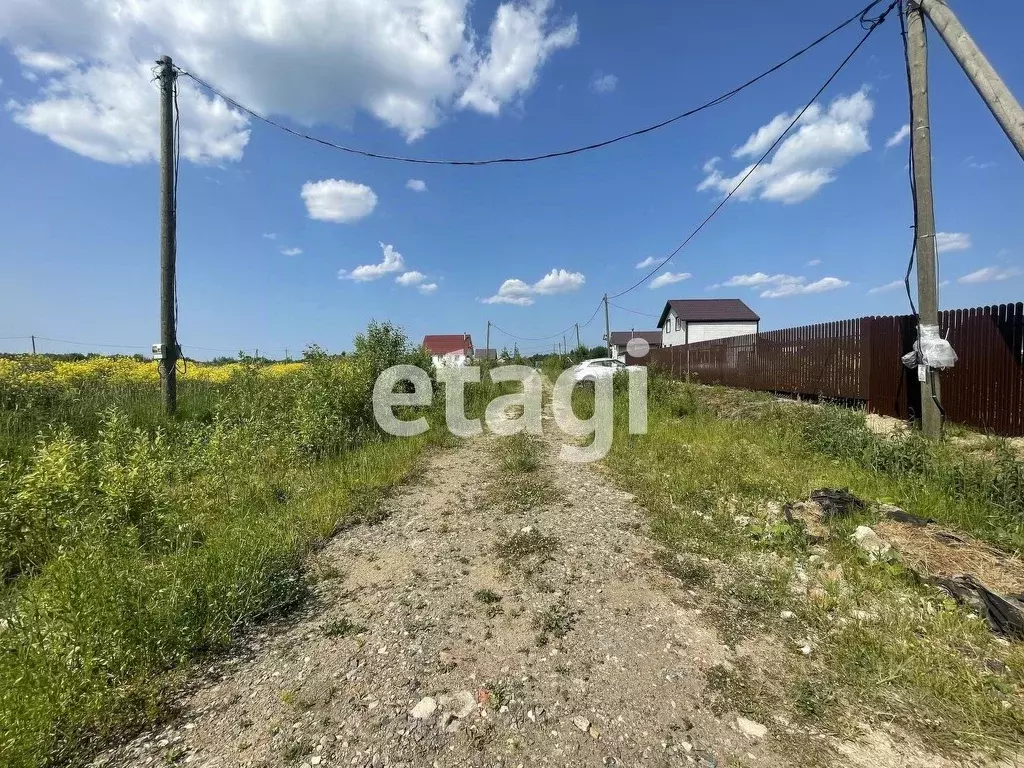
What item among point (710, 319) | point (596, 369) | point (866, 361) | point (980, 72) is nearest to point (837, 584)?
point (980, 72)

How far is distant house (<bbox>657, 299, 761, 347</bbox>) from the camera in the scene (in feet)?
100

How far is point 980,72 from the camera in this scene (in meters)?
3.37

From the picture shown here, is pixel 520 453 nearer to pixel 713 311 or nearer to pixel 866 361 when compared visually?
pixel 866 361

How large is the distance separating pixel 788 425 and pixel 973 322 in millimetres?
2437

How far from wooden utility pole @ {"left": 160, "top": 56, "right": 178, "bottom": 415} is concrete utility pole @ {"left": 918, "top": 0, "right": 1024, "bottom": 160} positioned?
875 cm

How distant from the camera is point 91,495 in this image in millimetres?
3373

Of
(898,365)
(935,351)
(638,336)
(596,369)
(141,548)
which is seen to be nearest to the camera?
(141,548)

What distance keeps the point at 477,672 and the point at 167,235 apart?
7140mm

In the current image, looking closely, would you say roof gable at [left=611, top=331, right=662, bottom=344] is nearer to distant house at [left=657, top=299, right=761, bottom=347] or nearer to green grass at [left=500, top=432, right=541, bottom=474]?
distant house at [left=657, top=299, right=761, bottom=347]

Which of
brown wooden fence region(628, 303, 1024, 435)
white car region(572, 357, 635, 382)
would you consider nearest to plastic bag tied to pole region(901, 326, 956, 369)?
brown wooden fence region(628, 303, 1024, 435)

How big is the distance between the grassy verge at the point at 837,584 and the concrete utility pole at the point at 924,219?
0.64 m

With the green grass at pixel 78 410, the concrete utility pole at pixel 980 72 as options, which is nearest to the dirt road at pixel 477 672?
the green grass at pixel 78 410

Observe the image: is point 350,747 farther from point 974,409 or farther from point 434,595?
point 974,409

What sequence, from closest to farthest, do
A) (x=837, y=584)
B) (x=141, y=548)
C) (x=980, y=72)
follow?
(x=837, y=584) < (x=141, y=548) < (x=980, y=72)
